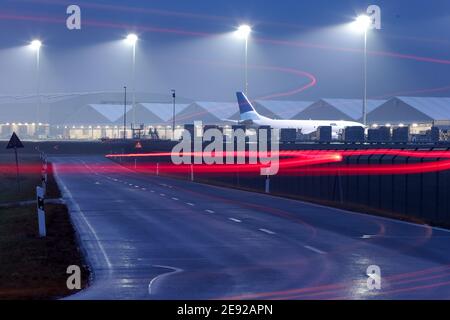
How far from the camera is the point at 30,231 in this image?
24.4 meters

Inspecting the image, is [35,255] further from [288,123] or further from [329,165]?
[288,123]

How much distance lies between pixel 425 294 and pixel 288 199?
24.5m

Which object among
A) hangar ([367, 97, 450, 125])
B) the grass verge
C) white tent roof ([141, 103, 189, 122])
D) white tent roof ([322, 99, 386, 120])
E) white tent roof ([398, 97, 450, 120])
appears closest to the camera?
the grass verge

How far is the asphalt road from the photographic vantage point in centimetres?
1420

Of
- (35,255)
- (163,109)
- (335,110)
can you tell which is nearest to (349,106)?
(335,110)

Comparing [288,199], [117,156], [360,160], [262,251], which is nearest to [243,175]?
[288,199]

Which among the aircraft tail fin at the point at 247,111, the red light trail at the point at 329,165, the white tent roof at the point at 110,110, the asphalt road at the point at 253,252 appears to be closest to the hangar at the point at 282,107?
the aircraft tail fin at the point at 247,111

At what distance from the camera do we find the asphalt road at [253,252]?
559 inches

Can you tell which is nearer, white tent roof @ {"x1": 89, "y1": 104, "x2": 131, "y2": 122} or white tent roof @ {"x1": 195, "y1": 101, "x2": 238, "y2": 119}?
white tent roof @ {"x1": 195, "y1": 101, "x2": 238, "y2": 119}

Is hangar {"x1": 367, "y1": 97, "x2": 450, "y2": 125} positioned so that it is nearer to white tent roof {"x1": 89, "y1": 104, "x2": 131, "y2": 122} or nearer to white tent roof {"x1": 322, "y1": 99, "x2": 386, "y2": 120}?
white tent roof {"x1": 322, "y1": 99, "x2": 386, "y2": 120}

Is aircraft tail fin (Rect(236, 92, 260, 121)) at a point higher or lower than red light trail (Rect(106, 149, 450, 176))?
higher

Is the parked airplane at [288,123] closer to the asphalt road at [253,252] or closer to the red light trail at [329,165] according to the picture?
the red light trail at [329,165]

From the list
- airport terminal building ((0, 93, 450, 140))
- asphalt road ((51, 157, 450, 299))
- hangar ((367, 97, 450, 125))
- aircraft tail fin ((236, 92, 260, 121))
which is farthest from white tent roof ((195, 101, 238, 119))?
asphalt road ((51, 157, 450, 299))

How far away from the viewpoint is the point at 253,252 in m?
19.3
